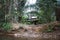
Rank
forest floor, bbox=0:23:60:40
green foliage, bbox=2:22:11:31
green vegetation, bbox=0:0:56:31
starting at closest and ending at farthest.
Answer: forest floor, bbox=0:23:60:40 < green foliage, bbox=2:22:11:31 < green vegetation, bbox=0:0:56:31

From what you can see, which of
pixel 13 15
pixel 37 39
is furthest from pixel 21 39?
pixel 13 15

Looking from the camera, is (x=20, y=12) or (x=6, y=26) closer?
(x=6, y=26)

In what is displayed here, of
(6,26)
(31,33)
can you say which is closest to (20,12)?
(6,26)

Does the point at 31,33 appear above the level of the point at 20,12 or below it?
below

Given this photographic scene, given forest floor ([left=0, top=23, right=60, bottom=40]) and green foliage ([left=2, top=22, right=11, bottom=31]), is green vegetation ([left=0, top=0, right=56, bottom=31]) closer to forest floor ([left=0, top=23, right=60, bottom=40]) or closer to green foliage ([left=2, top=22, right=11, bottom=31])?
green foliage ([left=2, top=22, right=11, bottom=31])

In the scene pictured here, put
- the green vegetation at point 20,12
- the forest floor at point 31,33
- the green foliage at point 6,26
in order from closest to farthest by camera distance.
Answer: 1. the forest floor at point 31,33
2. the green foliage at point 6,26
3. the green vegetation at point 20,12

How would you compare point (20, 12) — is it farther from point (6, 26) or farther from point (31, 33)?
point (31, 33)

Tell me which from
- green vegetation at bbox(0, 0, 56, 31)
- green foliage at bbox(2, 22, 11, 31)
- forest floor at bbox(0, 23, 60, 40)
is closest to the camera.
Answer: forest floor at bbox(0, 23, 60, 40)

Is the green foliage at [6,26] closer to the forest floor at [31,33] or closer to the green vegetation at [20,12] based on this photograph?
the green vegetation at [20,12]

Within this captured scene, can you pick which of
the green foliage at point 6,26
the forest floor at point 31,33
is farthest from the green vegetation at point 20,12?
the forest floor at point 31,33

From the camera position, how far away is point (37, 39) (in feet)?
22.2

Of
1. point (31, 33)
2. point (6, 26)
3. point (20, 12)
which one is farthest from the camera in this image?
point (20, 12)

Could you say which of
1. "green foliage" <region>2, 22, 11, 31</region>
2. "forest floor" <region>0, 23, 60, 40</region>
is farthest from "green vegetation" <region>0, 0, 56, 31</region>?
"forest floor" <region>0, 23, 60, 40</region>

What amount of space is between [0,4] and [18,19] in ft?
4.26
